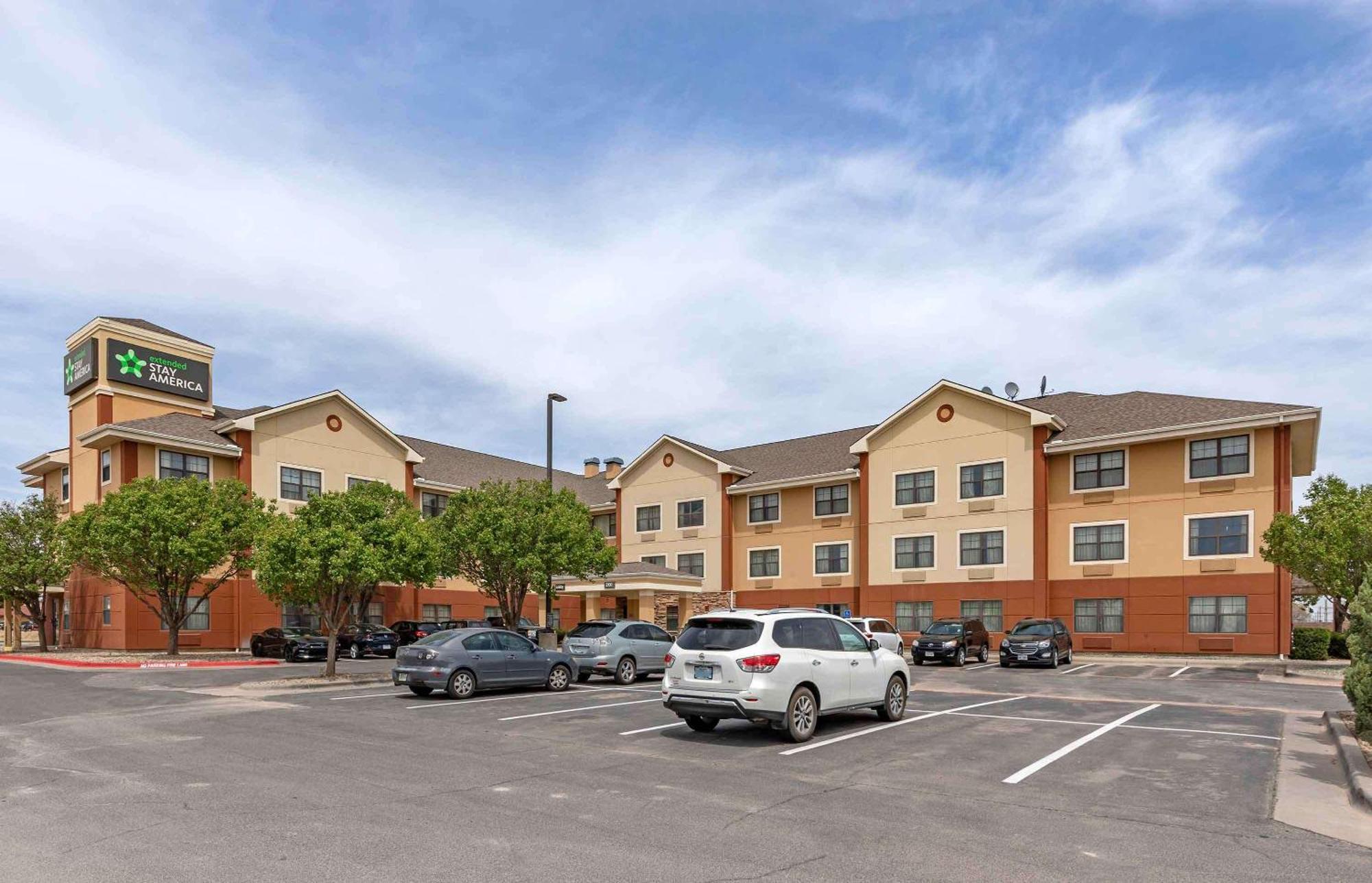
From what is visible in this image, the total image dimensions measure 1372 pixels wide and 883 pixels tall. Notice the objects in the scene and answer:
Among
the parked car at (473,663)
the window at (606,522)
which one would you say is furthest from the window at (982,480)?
the parked car at (473,663)

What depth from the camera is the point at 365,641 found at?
1469 inches

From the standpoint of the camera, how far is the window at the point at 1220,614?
34.5 m

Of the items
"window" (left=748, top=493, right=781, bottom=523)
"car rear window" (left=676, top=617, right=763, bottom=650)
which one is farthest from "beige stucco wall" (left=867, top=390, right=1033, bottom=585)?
"car rear window" (left=676, top=617, right=763, bottom=650)

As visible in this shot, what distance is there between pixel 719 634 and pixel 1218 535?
2910 centimetres

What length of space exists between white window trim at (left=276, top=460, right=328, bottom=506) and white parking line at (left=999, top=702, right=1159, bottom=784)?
1404 inches

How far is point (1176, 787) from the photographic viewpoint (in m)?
10.3

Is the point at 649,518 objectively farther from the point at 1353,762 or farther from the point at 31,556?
the point at 1353,762

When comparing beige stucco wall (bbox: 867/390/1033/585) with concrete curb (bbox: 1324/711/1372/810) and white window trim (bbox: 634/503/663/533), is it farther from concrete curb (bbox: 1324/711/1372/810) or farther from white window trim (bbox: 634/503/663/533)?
concrete curb (bbox: 1324/711/1372/810)

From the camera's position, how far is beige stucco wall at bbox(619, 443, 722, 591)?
49.1m

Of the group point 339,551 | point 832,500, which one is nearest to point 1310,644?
point 832,500

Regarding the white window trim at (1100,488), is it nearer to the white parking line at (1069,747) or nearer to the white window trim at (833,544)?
the white window trim at (833,544)

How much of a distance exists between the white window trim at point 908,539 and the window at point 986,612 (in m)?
2.06

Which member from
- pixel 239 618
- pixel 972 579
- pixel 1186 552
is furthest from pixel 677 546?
pixel 1186 552

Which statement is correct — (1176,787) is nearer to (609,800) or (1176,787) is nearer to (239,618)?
(609,800)
